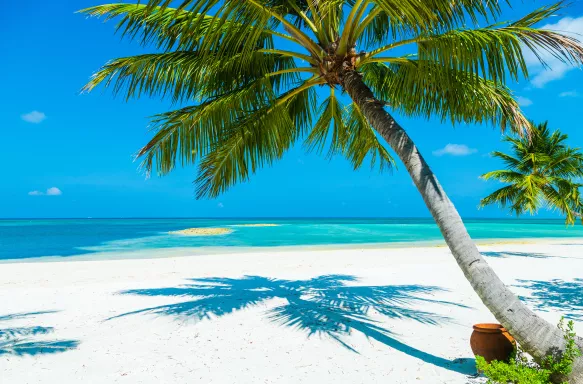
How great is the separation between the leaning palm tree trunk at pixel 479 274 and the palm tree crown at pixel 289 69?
3.00 ft

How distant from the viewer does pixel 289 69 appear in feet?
18.2

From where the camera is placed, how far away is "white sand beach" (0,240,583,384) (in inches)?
175

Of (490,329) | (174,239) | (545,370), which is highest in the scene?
(490,329)

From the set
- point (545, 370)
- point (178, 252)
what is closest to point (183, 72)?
point (545, 370)

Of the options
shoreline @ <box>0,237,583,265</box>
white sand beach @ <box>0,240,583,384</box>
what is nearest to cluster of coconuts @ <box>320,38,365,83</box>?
white sand beach @ <box>0,240,583,384</box>

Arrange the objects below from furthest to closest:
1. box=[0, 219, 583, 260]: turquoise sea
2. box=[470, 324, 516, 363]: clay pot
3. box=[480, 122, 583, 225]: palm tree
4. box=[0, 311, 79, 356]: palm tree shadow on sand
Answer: box=[0, 219, 583, 260]: turquoise sea
box=[480, 122, 583, 225]: palm tree
box=[0, 311, 79, 356]: palm tree shadow on sand
box=[470, 324, 516, 363]: clay pot

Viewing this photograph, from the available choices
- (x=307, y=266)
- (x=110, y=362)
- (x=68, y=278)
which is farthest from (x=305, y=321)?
(x=68, y=278)

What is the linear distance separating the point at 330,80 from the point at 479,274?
2.80 metres

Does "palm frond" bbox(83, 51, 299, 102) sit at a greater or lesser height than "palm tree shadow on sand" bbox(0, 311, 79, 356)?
greater

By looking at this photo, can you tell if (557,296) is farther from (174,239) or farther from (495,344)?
(174,239)

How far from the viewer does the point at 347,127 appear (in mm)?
7828

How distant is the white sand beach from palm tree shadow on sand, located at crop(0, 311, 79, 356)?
1 centimetres

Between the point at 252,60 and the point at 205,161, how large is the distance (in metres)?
1.76

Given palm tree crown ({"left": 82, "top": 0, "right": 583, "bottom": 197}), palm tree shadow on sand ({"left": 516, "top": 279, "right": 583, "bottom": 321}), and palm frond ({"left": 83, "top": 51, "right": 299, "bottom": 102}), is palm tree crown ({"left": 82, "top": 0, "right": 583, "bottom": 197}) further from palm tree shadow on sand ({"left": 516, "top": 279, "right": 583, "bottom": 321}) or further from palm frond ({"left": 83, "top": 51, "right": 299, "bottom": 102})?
palm tree shadow on sand ({"left": 516, "top": 279, "right": 583, "bottom": 321})
